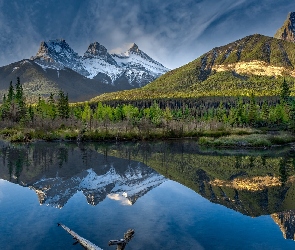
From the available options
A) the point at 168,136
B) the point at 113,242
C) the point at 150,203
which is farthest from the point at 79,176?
the point at 168,136

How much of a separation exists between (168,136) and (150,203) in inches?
1905

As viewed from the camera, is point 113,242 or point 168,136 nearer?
point 113,242

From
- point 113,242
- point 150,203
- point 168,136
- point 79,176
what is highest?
point 168,136

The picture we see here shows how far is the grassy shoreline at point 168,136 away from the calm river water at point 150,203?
62.2 ft

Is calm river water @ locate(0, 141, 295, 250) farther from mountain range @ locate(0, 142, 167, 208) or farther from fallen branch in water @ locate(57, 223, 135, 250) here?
fallen branch in water @ locate(57, 223, 135, 250)

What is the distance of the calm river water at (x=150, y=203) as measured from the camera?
14516mm

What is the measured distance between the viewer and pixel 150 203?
20797 millimetres

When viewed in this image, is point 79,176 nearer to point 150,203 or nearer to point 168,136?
point 150,203

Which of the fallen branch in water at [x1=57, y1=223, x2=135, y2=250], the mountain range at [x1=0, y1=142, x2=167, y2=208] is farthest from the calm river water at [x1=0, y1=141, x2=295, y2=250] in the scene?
the fallen branch in water at [x1=57, y1=223, x2=135, y2=250]

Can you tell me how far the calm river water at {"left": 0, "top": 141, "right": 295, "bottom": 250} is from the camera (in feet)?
47.6

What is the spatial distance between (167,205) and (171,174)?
426 inches

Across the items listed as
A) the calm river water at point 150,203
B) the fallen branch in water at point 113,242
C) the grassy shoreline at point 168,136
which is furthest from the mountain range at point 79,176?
the grassy shoreline at point 168,136

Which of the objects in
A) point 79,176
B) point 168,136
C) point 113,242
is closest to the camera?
point 113,242

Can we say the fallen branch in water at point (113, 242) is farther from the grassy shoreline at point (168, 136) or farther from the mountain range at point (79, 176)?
the grassy shoreline at point (168, 136)
